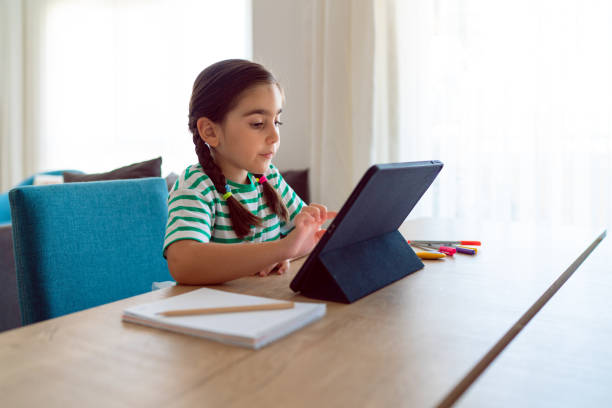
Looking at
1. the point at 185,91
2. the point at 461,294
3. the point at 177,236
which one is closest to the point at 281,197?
the point at 177,236

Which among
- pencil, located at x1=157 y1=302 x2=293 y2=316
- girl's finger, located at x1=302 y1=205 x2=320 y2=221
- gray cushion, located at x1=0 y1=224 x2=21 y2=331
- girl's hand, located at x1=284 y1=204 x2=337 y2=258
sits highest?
girl's finger, located at x1=302 y1=205 x2=320 y2=221

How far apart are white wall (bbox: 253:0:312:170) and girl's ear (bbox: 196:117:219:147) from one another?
2326mm

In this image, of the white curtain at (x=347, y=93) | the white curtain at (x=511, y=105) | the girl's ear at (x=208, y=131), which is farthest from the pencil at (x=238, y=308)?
the white curtain at (x=347, y=93)

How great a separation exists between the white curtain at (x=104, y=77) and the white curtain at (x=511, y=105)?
161cm

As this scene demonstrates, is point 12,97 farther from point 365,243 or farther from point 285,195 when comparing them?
point 365,243

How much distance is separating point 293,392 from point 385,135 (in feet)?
8.54

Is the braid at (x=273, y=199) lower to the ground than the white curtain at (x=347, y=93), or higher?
lower

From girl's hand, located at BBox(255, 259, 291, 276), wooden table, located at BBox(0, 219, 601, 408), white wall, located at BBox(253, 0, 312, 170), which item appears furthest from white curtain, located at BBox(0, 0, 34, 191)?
wooden table, located at BBox(0, 219, 601, 408)

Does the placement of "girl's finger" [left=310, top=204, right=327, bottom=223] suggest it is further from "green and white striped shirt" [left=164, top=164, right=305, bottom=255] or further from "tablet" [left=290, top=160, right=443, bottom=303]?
"green and white striped shirt" [left=164, top=164, right=305, bottom=255]

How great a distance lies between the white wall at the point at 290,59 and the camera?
3.42m

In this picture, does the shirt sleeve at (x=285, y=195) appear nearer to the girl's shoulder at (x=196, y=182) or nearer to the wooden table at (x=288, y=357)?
the girl's shoulder at (x=196, y=182)

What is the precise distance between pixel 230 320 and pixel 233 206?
0.50 metres

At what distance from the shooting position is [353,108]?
3.02 m

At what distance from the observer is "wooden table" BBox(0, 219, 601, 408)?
445 mm
